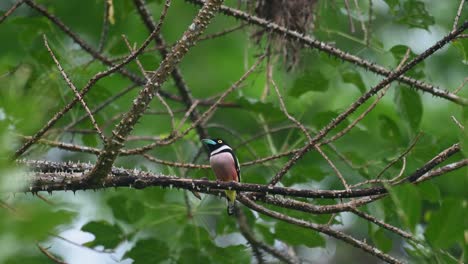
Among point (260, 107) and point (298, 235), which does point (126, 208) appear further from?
point (298, 235)

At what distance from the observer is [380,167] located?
16.5ft

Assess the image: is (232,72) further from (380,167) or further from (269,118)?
(380,167)

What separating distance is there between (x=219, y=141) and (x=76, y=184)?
2618mm

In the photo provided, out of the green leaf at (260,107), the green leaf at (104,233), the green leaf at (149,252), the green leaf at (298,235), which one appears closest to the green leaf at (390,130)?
the green leaf at (260,107)

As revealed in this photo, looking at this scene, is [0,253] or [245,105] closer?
[0,253]

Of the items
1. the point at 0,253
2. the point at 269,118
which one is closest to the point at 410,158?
the point at 269,118

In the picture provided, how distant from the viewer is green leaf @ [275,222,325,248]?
469 cm

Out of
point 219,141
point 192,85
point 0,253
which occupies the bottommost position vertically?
point 0,253

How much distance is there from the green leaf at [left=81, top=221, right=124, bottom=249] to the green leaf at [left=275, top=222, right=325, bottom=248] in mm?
1233

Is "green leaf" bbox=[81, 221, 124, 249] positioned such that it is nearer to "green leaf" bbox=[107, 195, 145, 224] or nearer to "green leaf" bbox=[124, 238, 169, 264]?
"green leaf" bbox=[107, 195, 145, 224]

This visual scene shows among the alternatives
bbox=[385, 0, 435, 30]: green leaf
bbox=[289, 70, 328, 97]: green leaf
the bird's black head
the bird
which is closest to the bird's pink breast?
the bird

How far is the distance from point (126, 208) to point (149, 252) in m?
0.67

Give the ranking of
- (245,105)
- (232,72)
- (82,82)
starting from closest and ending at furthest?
(82,82) < (245,105) < (232,72)

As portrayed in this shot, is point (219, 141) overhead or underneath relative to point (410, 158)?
overhead
